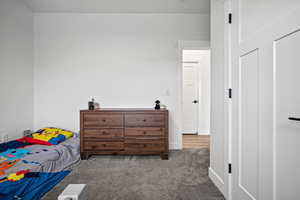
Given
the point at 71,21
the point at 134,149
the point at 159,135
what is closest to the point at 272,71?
the point at 159,135

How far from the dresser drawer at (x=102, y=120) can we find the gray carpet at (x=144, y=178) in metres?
0.57

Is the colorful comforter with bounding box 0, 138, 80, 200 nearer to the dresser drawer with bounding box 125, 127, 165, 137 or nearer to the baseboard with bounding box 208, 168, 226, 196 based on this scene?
the dresser drawer with bounding box 125, 127, 165, 137

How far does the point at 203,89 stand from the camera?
187 inches

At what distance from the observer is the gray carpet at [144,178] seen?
5.56ft

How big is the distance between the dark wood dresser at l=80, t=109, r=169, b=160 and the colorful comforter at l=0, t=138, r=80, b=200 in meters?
0.32

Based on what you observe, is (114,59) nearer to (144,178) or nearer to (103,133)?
(103,133)

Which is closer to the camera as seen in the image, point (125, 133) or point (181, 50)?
point (125, 133)

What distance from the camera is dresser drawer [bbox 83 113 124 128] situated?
269 centimetres

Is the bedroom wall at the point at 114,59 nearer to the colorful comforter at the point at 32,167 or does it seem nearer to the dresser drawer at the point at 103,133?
the dresser drawer at the point at 103,133

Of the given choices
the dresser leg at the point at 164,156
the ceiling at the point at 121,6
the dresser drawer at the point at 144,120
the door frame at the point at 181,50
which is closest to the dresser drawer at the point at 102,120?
the dresser drawer at the point at 144,120

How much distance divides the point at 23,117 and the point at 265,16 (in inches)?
150

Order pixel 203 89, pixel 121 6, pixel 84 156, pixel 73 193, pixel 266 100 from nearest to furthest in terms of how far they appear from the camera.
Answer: pixel 73 193 → pixel 266 100 → pixel 84 156 → pixel 121 6 → pixel 203 89

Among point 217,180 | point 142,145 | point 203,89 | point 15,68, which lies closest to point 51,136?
point 15,68

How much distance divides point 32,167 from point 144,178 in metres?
1.32
